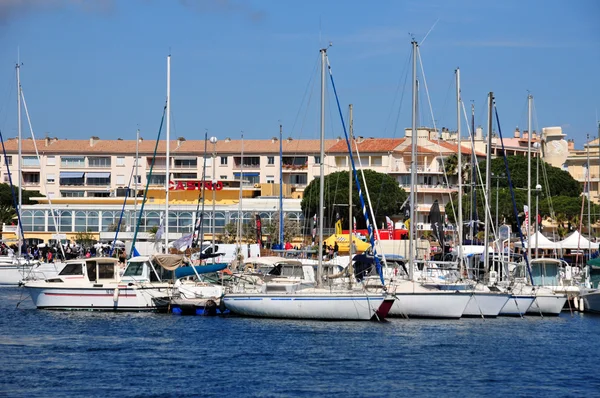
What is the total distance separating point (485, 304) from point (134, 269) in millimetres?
15010

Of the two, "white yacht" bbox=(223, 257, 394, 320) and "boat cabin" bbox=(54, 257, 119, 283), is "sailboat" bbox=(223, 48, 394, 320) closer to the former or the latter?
"white yacht" bbox=(223, 257, 394, 320)

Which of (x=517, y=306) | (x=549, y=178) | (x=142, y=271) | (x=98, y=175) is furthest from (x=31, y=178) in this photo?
(x=517, y=306)

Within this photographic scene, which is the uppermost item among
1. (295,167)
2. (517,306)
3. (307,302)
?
(295,167)

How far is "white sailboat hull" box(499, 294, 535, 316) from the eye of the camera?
49281 mm

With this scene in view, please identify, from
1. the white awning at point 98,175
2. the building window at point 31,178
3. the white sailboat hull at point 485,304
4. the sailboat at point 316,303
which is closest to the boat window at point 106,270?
the sailboat at point 316,303

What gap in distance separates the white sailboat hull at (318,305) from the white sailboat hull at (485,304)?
4.97 m

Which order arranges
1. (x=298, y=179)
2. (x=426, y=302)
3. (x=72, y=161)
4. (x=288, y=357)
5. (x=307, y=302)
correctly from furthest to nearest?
(x=72, y=161) → (x=298, y=179) → (x=426, y=302) → (x=307, y=302) → (x=288, y=357)

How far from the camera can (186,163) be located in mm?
141125

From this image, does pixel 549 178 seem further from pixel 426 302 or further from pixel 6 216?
pixel 426 302

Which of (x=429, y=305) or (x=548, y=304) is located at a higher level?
(x=429, y=305)

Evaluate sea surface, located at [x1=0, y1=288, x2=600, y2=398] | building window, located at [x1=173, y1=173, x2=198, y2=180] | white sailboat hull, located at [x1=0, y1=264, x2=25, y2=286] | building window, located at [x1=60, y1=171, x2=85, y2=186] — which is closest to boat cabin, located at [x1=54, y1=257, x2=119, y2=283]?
sea surface, located at [x1=0, y1=288, x2=600, y2=398]

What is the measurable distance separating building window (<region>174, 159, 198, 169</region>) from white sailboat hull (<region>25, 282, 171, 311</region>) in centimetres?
9219

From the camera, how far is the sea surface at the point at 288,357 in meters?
31.4

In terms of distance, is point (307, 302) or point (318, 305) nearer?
point (318, 305)
